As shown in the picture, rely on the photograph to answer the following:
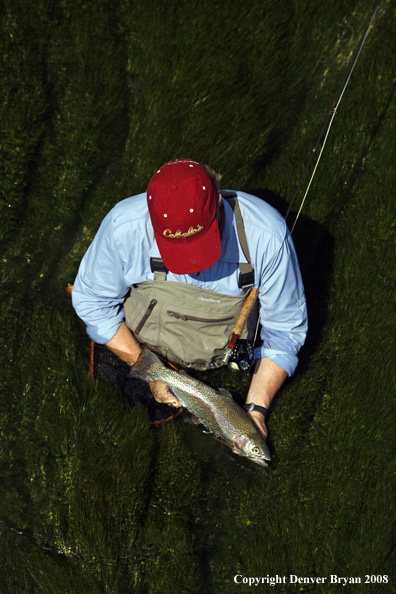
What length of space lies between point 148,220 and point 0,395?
198cm

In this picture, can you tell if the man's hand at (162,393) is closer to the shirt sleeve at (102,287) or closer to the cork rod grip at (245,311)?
the shirt sleeve at (102,287)

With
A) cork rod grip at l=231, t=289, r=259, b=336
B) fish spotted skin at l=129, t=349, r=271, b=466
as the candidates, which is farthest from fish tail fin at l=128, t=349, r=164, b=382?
cork rod grip at l=231, t=289, r=259, b=336

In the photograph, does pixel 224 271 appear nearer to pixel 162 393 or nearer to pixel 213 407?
pixel 213 407

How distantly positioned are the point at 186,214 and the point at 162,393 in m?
1.46

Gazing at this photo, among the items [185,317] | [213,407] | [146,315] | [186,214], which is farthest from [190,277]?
[213,407]

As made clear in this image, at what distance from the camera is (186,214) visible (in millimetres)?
2703

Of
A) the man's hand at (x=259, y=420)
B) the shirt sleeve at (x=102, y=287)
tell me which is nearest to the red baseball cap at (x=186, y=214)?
the shirt sleeve at (x=102, y=287)

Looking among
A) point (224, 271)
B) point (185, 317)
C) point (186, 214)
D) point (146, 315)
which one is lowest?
point (146, 315)

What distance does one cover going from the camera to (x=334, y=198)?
4.49m

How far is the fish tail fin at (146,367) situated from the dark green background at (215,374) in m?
0.34

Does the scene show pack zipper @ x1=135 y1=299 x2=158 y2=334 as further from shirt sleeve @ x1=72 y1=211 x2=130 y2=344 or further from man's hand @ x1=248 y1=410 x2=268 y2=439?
man's hand @ x1=248 y1=410 x2=268 y2=439

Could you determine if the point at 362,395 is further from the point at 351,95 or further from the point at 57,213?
the point at 57,213

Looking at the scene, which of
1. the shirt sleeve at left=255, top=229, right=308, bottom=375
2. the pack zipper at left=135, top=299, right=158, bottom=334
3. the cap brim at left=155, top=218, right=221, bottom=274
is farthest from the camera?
the pack zipper at left=135, top=299, right=158, bottom=334

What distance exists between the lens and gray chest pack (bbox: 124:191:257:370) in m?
3.34
